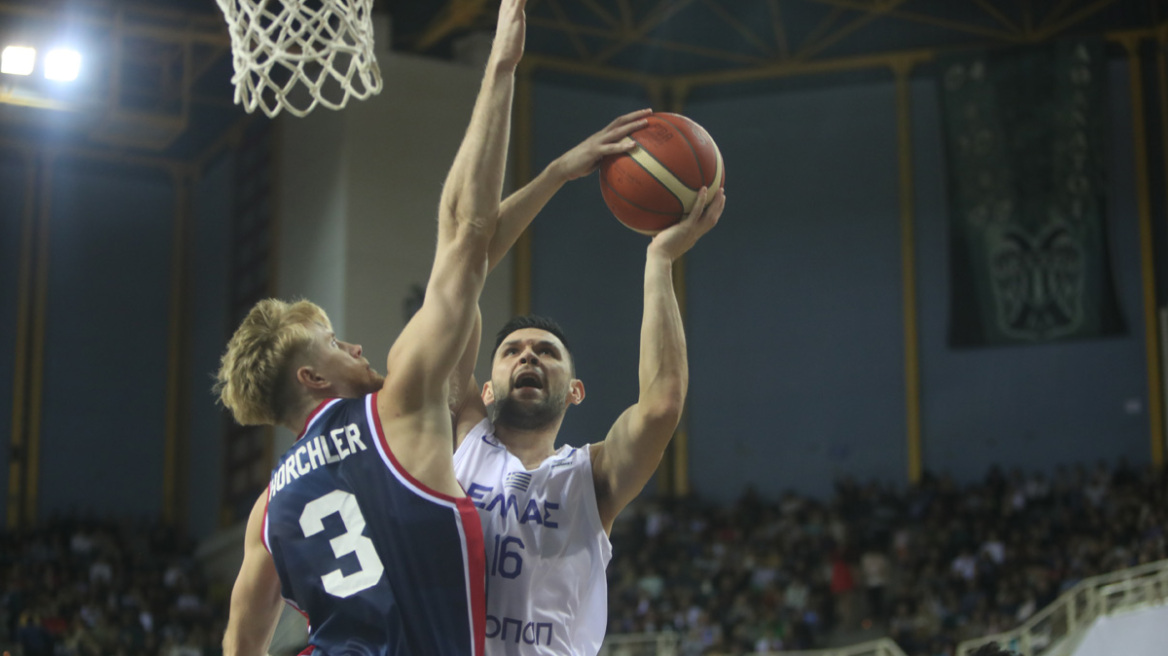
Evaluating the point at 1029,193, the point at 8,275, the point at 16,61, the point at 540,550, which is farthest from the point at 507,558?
the point at 8,275

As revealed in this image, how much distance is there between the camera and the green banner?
17.3 meters

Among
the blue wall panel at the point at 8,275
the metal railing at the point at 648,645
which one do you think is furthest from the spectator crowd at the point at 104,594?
the metal railing at the point at 648,645

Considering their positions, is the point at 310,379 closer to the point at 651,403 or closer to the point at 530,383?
the point at 530,383

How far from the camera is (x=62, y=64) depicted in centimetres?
1393

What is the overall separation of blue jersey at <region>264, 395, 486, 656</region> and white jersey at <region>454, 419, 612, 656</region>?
46 cm

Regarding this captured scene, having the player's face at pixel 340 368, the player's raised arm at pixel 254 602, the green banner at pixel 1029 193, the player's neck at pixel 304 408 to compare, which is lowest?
the player's raised arm at pixel 254 602

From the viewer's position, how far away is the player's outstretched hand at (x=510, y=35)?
3217mm

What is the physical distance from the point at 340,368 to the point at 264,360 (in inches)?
6.8

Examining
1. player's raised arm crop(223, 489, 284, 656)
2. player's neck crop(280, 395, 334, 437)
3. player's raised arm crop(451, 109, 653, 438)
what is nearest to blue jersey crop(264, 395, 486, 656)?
player's neck crop(280, 395, 334, 437)

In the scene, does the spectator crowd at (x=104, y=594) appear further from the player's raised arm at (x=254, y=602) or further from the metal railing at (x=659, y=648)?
the player's raised arm at (x=254, y=602)

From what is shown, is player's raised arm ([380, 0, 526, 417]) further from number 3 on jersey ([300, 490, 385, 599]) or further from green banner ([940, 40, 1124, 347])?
green banner ([940, 40, 1124, 347])

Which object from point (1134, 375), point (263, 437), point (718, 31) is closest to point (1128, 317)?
point (1134, 375)

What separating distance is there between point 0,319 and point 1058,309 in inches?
598

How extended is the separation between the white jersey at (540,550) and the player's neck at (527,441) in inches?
2.6
